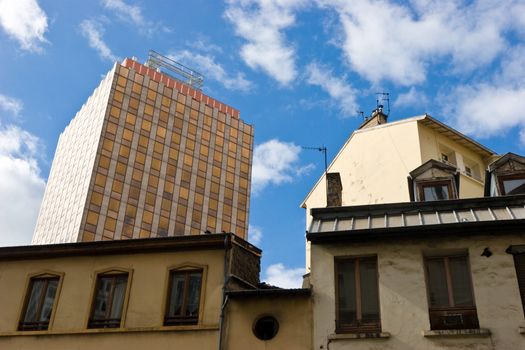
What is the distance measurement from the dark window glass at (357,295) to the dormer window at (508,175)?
16.0 ft

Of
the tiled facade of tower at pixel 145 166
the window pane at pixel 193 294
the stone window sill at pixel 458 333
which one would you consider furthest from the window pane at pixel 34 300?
the tiled facade of tower at pixel 145 166

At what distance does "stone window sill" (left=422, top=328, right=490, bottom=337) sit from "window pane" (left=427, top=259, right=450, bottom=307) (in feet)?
2.95

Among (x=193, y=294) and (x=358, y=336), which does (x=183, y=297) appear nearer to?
(x=193, y=294)

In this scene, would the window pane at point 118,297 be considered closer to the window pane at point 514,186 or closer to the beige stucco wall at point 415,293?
the beige stucco wall at point 415,293

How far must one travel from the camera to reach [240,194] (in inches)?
4102

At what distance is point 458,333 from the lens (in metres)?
15.7

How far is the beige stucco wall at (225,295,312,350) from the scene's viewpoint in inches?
669

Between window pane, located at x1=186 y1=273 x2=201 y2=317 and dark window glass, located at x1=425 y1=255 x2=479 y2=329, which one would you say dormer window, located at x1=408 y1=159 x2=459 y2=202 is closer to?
dark window glass, located at x1=425 y1=255 x2=479 y2=329

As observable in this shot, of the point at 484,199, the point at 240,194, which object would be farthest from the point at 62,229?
the point at 484,199

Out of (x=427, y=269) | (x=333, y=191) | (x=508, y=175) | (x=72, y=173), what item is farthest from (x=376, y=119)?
(x=72, y=173)

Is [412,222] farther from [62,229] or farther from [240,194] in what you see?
[240,194]

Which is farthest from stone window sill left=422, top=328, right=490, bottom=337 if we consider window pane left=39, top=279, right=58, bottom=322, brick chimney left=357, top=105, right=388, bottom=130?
brick chimney left=357, top=105, right=388, bottom=130

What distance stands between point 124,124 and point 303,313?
83516 millimetres

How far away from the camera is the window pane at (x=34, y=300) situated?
783 inches
